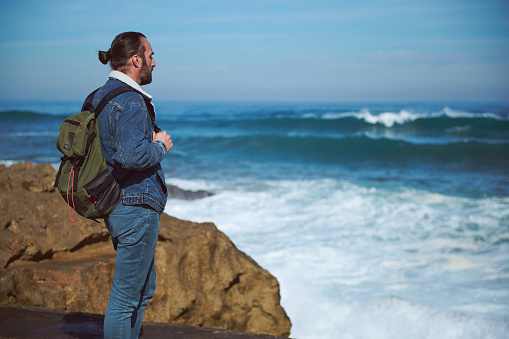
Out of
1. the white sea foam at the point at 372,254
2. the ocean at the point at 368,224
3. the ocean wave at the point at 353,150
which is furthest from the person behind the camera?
the ocean wave at the point at 353,150

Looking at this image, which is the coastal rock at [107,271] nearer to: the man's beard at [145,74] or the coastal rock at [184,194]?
the man's beard at [145,74]

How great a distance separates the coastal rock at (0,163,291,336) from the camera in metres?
3.44

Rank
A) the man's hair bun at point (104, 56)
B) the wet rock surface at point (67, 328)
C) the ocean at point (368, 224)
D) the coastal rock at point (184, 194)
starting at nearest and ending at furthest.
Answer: the man's hair bun at point (104, 56) < the wet rock surface at point (67, 328) < the ocean at point (368, 224) < the coastal rock at point (184, 194)

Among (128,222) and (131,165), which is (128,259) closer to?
(128,222)

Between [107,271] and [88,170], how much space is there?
6.34 feet

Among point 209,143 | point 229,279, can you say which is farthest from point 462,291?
point 209,143

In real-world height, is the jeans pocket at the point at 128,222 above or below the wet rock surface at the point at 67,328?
above

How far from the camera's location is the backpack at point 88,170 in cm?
195

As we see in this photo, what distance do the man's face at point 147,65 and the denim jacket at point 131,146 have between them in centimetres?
8

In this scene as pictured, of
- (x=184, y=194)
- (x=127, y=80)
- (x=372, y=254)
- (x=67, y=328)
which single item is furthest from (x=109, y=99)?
(x=184, y=194)

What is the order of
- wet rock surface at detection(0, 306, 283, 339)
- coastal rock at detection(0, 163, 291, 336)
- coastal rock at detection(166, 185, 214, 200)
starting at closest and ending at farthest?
wet rock surface at detection(0, 306, 283, 339) → coastal rock at detection(0, 163, 291, 336) → coastal rock at detection(166, 185, 214, 200)

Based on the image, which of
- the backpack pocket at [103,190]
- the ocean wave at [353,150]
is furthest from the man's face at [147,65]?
the ocean wave at [353,150]

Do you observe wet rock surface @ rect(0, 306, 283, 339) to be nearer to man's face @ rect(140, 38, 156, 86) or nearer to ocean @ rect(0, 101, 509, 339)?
man's face @ rect(140, 38, 156, 86)

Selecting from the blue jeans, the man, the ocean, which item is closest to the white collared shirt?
the man
